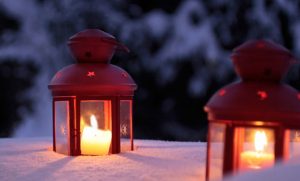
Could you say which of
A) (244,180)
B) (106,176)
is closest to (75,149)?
(106,176)

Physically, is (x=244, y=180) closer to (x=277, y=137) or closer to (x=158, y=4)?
(x=277, y=137)

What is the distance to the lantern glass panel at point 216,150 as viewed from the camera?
363cm

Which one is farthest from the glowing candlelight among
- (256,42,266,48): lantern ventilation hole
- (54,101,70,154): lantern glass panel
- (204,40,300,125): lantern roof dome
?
(54,101,70,154): lantern glass panel

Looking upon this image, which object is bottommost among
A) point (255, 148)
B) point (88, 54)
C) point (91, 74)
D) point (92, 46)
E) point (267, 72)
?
point (255, 148)

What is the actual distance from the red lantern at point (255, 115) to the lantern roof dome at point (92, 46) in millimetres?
2338

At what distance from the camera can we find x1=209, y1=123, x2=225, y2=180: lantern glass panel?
143 inches

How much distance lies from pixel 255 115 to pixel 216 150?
22.0 inches

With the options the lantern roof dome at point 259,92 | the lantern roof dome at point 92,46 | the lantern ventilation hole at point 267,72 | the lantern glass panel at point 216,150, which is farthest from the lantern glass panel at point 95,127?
the lantern ventilation hole at point 267,72

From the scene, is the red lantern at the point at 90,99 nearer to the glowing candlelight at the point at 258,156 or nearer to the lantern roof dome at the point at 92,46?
the lantern roof dome at the point at 92,46

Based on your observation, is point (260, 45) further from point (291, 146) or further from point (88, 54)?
point (88, 54)

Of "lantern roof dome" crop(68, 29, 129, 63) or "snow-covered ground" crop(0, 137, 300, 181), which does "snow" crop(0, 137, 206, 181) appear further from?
"lantern roof dome" crop(68, 29, 129, 63)

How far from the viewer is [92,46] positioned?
556 centimetres

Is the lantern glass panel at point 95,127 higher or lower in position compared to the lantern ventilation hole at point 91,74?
lower

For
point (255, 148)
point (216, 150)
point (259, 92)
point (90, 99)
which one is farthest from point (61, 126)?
point (259, 92)
